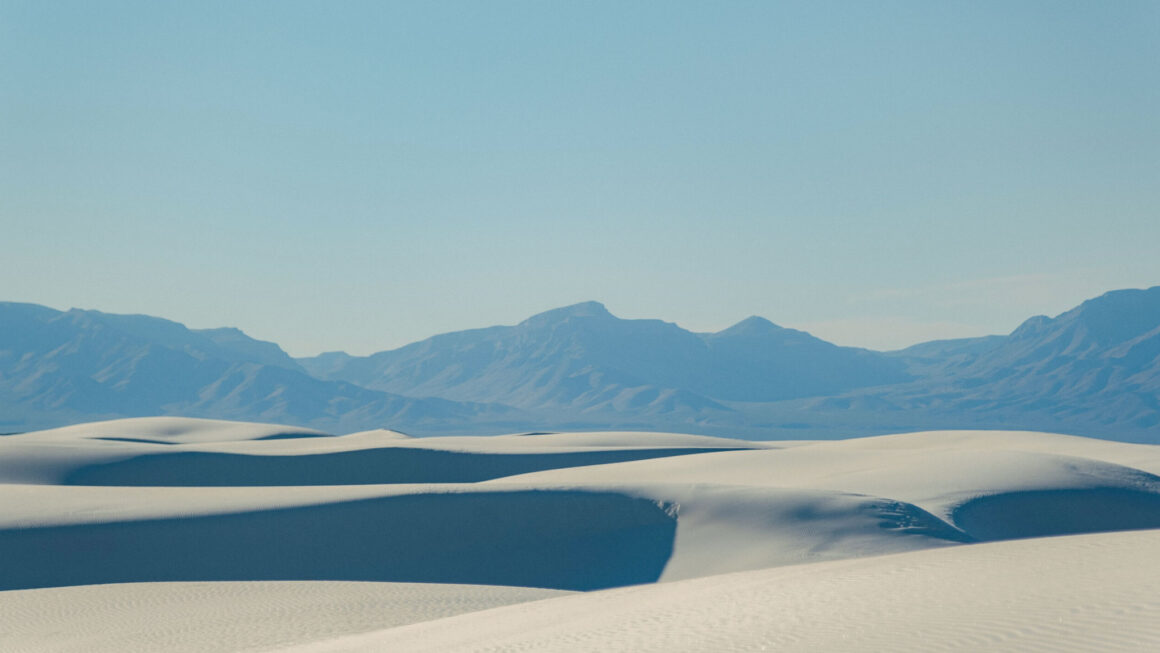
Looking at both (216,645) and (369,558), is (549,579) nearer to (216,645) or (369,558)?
(369,558)

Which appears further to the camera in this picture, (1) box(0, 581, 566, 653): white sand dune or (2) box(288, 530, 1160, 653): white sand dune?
(1) box(0, 581, 566, 653): white sand dune

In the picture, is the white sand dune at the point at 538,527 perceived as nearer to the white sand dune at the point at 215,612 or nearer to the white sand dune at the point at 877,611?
the white sand dune at the point at 215,612

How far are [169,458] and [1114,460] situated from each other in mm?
38760

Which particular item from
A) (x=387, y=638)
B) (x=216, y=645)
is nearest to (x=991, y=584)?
(x=387, y=638)

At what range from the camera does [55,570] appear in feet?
73.0

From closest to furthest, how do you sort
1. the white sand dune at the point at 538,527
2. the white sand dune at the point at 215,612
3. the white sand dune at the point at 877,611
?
the white sand dune at the point at 877,611 < the white sand dune at the point at 215,612 < the white sand dune at the point at 538,527

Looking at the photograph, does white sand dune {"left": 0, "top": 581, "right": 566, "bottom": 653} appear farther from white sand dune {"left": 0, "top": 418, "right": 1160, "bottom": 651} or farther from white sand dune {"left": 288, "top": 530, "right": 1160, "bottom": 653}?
white sand dune {"left": 288, "top": 530, "right": 1160, "bottom": 653}

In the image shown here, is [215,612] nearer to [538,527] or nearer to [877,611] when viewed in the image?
[538,527]

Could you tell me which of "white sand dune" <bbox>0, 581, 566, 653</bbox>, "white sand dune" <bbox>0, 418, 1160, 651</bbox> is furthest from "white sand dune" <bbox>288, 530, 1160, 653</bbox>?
"white sand dune" <bbox>0, 581, 566, 653</bbox>

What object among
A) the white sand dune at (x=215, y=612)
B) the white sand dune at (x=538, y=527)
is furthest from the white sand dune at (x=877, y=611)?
the white sand dune at (x=215, y=612)

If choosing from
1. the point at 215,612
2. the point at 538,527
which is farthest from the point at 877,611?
the point at 538,527

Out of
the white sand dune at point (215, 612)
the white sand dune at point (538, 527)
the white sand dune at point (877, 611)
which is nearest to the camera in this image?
the white sand dune at point (877, 611)

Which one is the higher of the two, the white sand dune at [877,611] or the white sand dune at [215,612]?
the white sand dune at [877,611]

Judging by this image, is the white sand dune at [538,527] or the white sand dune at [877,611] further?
the white sand dune at [538,527]
